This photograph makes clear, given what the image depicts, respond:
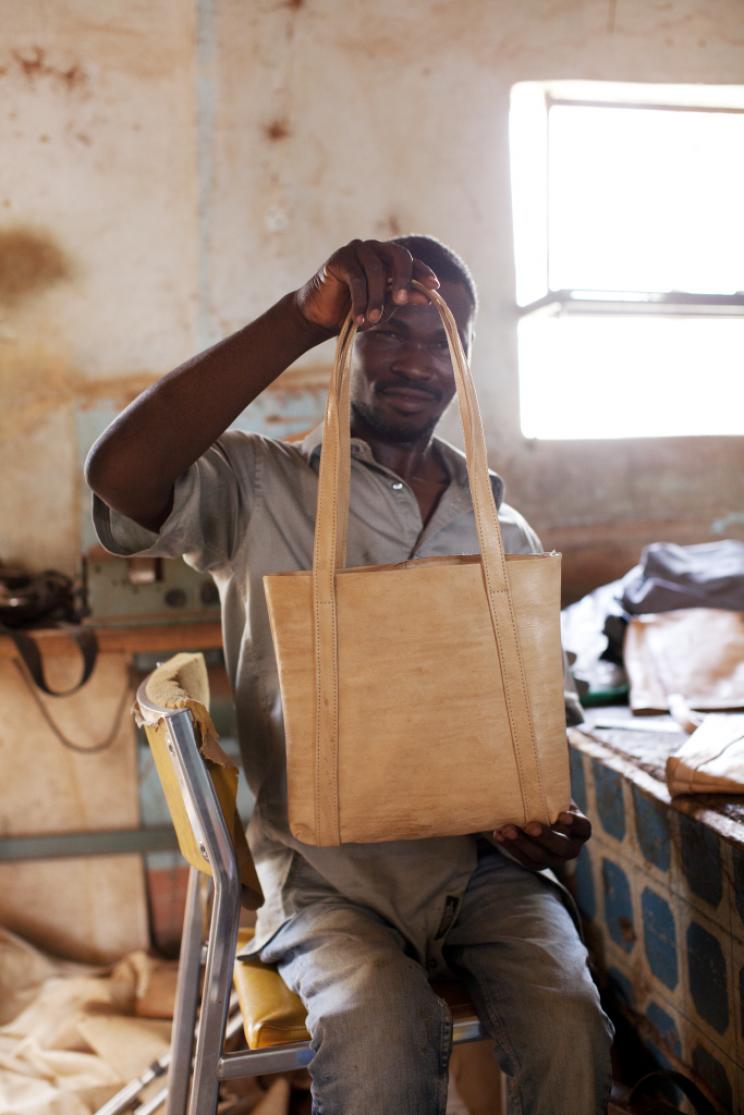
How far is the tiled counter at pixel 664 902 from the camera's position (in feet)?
4.75

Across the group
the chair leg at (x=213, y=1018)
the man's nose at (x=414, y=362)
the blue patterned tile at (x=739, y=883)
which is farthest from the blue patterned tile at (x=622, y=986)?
the man's nose at (x=414, y=362)

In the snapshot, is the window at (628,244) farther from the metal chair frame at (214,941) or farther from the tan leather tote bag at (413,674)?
the metal chair frame at (214,941)

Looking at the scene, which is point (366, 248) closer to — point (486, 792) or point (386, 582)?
point (386, 582)

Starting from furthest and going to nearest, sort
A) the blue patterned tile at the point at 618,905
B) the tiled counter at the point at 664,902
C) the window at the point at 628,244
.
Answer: the window at the point at 628,244 < the blue patterned tile at the point at 618,905 < the tiled counter at the point at 664,902

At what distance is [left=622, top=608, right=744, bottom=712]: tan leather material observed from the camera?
218 cm

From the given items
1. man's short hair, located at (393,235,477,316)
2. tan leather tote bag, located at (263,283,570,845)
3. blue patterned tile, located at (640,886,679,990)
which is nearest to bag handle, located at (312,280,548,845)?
tan leather tote bag, located at (263,283,570,845)

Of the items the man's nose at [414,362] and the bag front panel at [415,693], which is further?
the man's nose at [414,362]

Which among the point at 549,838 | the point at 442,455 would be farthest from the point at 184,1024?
the point at 442,455

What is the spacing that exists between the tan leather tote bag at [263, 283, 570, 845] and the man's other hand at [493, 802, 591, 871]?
0.04 m

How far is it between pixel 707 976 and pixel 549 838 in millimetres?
570

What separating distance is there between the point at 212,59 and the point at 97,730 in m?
2.09

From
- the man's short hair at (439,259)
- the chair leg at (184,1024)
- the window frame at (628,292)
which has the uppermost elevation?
the window frame at (628,292)

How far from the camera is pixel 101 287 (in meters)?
2.70

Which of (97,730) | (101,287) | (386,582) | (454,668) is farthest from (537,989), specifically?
(101,287)
